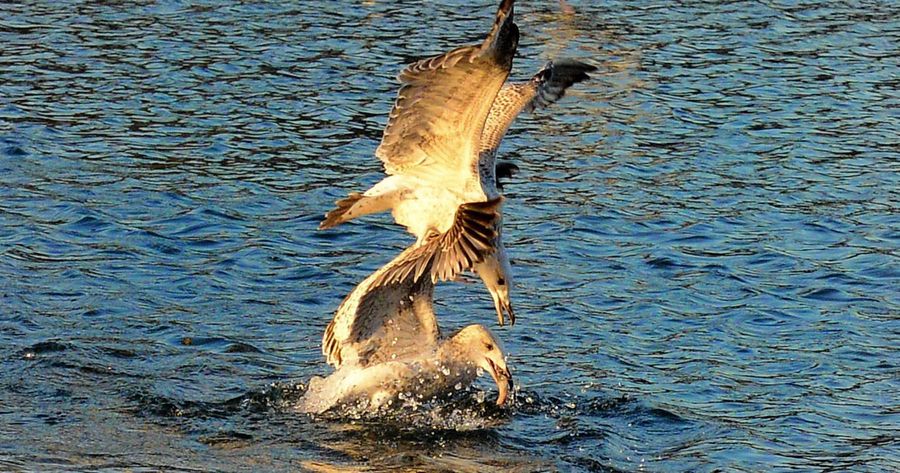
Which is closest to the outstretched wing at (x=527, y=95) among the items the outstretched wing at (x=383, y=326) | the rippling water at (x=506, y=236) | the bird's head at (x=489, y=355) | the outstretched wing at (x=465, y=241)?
the outstretched wing at (x=465, y=241)

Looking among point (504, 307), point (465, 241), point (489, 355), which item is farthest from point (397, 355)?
point (465, 241)

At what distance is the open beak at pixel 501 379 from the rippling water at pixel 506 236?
15cm

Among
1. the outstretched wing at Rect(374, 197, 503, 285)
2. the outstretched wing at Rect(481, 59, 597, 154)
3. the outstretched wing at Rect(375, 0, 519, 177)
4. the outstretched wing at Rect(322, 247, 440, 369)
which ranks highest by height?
the outstretched wing at Rect(375, 0, 519, 177)

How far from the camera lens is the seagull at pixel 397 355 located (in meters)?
8.66

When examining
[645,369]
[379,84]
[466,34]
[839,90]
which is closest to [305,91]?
[379,84]

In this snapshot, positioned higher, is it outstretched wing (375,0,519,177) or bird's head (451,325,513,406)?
outstretched wing (375,0,519,177)

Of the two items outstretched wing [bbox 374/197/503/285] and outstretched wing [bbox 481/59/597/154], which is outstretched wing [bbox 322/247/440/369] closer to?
outstretched wing [bbox 374/197/503/285]

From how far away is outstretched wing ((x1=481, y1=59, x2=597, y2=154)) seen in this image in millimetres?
8500

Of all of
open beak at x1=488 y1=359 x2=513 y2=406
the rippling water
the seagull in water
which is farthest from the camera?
open beak at x1=488 y1=359 x2=513 y2=406

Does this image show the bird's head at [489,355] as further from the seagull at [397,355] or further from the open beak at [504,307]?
the open beak at [504,307]

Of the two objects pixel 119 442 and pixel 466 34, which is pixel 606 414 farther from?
pixel 466 34

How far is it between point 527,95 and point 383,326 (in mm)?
1494

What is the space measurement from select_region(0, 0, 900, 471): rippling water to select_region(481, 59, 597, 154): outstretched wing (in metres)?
1.48

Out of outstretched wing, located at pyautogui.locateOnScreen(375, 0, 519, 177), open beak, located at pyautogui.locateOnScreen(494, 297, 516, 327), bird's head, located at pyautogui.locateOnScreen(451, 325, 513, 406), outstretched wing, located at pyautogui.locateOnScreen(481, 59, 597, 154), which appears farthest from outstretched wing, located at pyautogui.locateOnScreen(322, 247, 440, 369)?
outstretched wing, located at pyautogui.locateOnScreen(481, 59, 597, 154)
